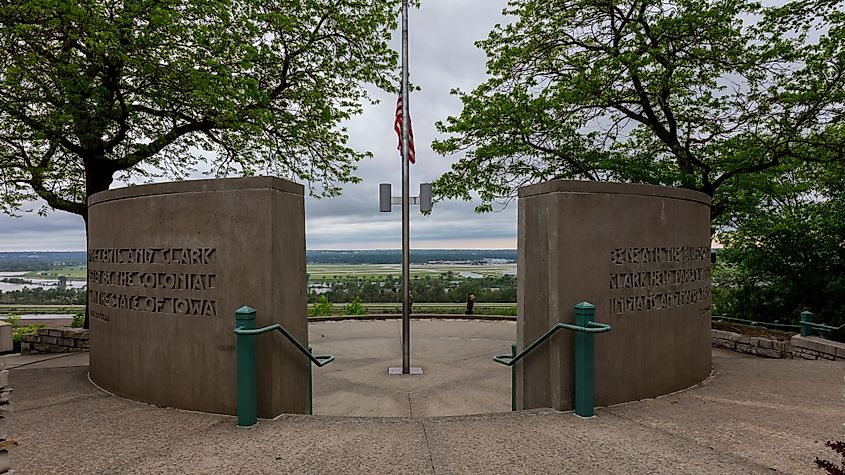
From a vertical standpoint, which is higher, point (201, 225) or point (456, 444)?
point (201, 225)

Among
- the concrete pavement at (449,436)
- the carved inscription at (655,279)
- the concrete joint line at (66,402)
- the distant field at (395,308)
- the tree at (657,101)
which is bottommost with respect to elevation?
the distant field at (395,308)

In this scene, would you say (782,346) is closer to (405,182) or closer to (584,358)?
(584,358)

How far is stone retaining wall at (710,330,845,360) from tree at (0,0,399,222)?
1124 centimetres

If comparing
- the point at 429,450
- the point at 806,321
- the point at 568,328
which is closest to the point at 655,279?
the point at 568,328

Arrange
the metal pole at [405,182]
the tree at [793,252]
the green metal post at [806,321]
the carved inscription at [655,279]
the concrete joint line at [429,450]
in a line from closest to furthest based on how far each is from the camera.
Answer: the concrete joint line at [429,450] < the carved inscription at [655,279] < the metal pole at [405,182] < the green metal post at [806,321] < the tree at [793,252]

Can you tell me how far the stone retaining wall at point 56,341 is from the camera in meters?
10.2

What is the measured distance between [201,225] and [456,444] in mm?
3392

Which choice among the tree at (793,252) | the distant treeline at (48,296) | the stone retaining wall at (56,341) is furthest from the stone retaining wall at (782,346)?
the distant treeline at (48,296)

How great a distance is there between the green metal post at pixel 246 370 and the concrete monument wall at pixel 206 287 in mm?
203

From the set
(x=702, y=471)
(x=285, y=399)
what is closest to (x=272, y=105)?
(x=285, y=399)

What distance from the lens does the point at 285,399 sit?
4848 millimetres

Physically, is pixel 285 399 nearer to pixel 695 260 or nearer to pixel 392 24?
pixel 695 260

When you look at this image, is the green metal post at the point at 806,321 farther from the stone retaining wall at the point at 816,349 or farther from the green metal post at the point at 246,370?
the green metal post at the point at 246,370

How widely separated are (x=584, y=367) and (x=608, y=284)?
3.23 ft
